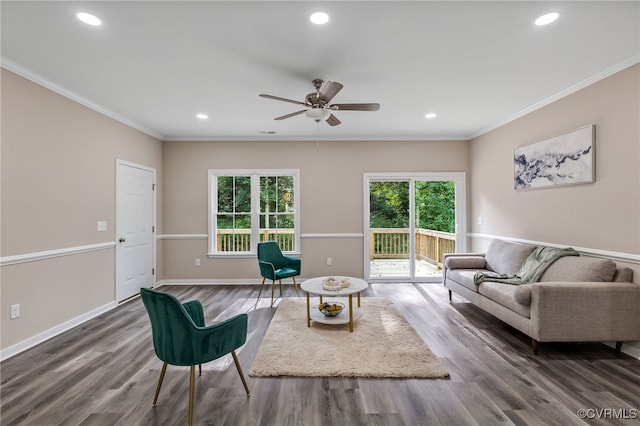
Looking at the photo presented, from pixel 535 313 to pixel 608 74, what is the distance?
8.08 feet

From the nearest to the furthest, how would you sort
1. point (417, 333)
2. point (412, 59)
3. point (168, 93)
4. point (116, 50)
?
point (116, 50) < point (412, 59) < point (417, 333) < point (168, 93)

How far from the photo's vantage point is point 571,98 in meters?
3.42

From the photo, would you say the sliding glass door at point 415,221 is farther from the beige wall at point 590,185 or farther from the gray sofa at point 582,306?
the gray sofa at point 582,306

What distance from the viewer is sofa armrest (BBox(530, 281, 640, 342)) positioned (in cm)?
269

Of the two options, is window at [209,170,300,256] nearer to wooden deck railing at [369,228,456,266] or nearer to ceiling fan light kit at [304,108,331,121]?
wooden deck railing at [369,228,456,266]

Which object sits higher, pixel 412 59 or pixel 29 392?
pixel 412 59

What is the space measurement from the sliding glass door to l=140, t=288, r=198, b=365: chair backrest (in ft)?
13.7

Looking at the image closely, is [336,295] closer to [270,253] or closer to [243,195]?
[270,253]

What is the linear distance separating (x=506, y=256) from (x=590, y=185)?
130cm

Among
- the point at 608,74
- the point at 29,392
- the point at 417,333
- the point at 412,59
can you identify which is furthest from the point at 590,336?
the point at 29,392

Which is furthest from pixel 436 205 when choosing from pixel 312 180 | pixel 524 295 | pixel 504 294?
pixel 524 295

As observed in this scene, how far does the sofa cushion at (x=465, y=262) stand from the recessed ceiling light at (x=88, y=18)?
4.77m

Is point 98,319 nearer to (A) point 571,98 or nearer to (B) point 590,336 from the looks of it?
(B) point 590,336

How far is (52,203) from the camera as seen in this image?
3.24m
